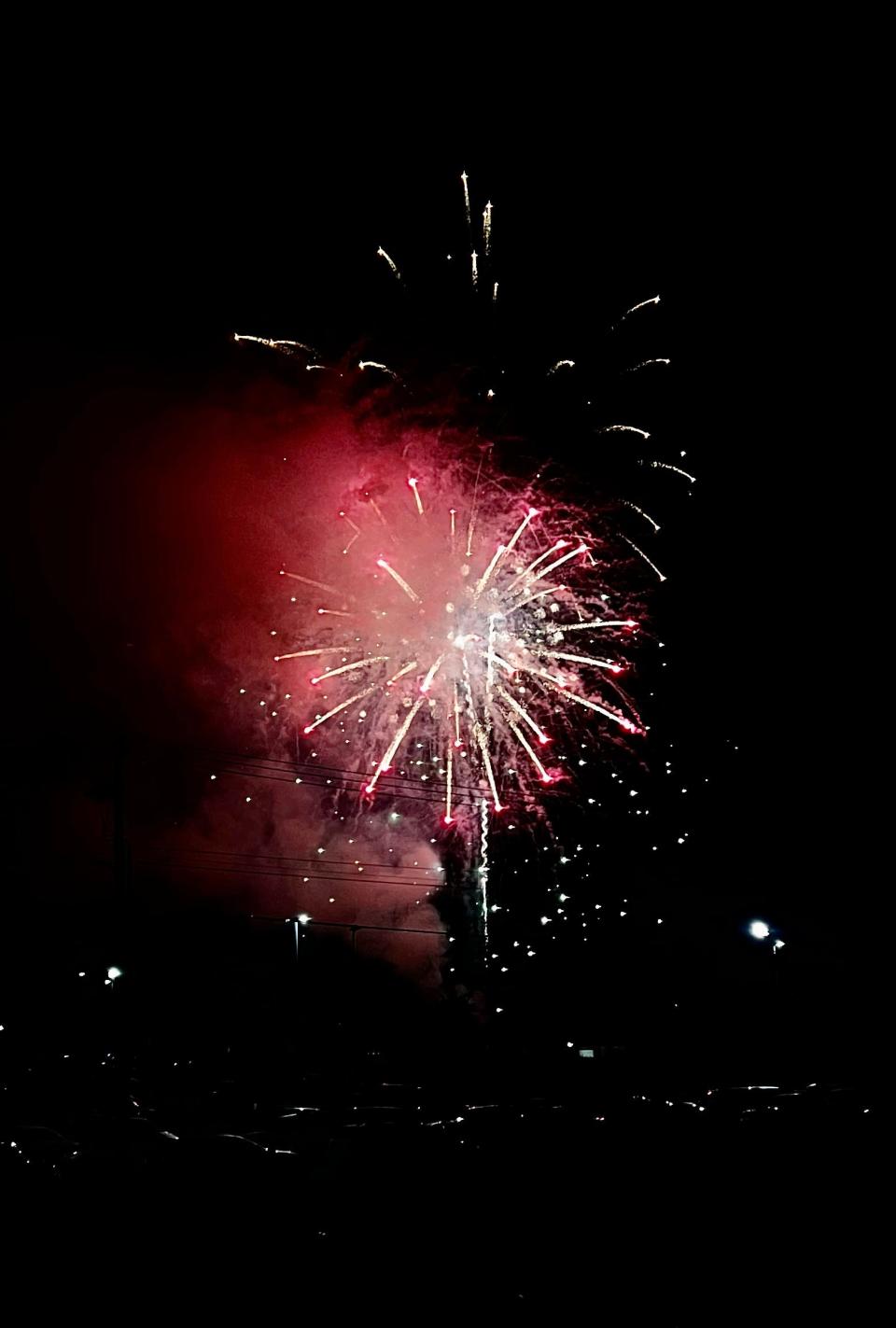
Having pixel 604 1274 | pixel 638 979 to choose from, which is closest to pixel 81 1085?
pixel 604 1274

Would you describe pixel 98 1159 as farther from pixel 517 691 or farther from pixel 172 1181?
pixel 517 691

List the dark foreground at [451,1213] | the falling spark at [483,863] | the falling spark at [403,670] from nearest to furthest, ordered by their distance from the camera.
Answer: the dark foreground at [451,1213] < the falling spark at [403,670] < the falling spark at [483,863]

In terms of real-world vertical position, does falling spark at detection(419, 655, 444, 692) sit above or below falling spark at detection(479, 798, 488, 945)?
above

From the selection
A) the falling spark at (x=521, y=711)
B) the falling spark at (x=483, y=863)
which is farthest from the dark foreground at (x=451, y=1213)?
the falling spark at (x=483, y=863)

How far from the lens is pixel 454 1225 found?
6.45m

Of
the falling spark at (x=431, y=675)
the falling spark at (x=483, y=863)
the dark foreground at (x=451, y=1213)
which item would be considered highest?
the falling spark at (x=431, y=675)

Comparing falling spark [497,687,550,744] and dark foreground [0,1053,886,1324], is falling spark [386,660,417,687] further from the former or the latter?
dark foreground [0,1053,886,1324]

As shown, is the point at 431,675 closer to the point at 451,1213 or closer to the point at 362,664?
the point at 362,664

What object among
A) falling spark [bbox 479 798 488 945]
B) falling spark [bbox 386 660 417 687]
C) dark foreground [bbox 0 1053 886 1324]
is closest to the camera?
dark foreground [bbox 0 1053 886 1324]

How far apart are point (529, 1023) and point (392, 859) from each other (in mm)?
6767

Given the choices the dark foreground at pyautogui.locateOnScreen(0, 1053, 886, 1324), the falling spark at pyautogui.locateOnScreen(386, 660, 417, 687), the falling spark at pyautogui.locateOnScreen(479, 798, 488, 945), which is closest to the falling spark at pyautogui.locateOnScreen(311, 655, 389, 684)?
the falling spark at pyautogui.locateOnScreen(386, 660, 417, 687)

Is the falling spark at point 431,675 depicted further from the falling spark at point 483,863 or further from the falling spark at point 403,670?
the falling spark at point 483,863

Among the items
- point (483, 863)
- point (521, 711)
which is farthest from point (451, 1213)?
point (483, 863)

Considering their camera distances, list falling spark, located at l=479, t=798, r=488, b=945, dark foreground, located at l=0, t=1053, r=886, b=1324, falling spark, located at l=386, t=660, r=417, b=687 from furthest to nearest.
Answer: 1. falling spark, located at l=479, t=798, r=488, b=945
2. falling spark, located at l=386, t=660, r=417, b=687
3. dark foreground, located at l=0, t=1053, r=886, b=1324
